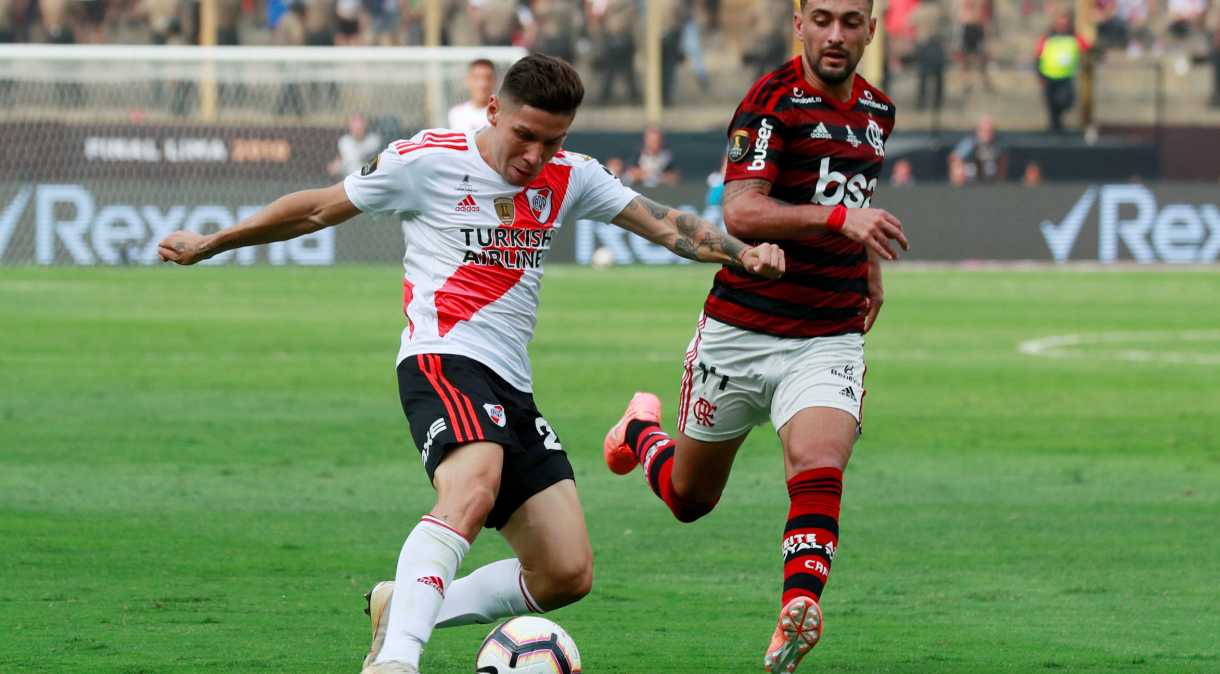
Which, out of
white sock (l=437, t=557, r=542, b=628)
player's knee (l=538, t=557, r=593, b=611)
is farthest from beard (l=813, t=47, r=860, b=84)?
white sock (l=437, t=557, r=542, b=628)

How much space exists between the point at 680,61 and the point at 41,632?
103 feet

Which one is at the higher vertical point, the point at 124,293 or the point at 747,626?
the point at 747,626

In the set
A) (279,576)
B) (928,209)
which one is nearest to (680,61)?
(928,209)

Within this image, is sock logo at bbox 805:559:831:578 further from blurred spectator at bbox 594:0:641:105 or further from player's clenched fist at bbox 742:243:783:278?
blurred spectator at bbox 594:0:641:105

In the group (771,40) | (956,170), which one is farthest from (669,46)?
(956,170)

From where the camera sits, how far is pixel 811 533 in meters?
6.75

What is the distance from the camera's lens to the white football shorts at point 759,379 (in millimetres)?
7259

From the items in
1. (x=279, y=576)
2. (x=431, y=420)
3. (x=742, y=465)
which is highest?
(x=431, y=420)

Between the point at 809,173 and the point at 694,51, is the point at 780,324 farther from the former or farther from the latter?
the point at 694,51

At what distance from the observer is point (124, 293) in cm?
2489

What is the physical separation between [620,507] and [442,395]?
14.7 ft

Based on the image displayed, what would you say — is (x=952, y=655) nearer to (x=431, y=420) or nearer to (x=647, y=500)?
(x=431, y=420)

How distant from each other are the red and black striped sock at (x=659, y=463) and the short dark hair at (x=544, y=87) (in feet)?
7.21

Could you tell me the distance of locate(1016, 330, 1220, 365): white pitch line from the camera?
18.9 m
